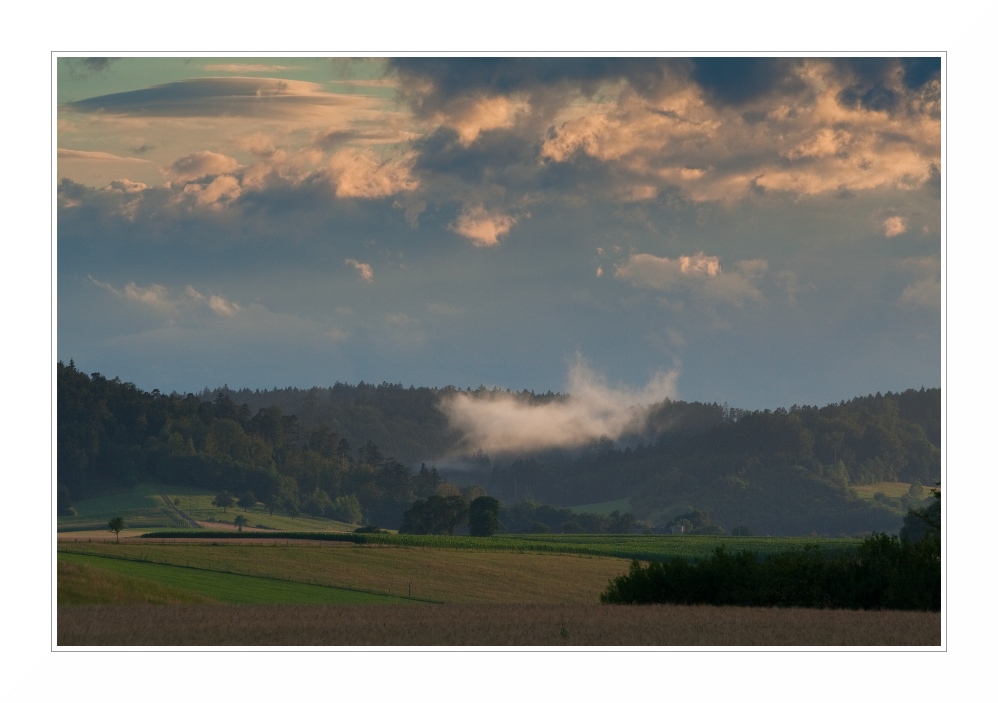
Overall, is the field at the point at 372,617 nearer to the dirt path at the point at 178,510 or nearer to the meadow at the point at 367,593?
the meadow at the point at 367,593

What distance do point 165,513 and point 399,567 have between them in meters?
73.4

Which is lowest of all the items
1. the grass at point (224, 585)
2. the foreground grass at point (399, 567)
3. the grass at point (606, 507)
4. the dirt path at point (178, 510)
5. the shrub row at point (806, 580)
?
the grass at point (606, 507)

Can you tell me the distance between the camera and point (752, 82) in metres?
76.4

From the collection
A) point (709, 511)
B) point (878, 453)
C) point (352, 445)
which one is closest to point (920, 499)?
point (878, 453)

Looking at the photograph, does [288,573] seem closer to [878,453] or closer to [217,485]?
[217,485]

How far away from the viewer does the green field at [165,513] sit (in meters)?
133

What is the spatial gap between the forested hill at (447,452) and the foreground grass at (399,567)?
6341 centimetres

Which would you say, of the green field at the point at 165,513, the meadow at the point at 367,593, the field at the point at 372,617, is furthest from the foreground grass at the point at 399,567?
the green field at the point at 165,513

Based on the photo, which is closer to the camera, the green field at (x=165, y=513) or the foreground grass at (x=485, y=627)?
the foreground grass at (x=485, y=627)

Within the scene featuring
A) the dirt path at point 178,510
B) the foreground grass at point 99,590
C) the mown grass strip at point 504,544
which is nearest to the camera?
the foreground grass at point 99,590

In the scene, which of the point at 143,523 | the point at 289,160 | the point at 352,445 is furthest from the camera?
the point at 352,445

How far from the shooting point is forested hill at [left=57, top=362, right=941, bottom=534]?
147m

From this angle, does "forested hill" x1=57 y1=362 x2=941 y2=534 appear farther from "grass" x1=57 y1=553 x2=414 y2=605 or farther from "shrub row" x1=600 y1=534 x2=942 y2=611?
"shrub row" x1=600 y1=534 x2=942 y2=611
